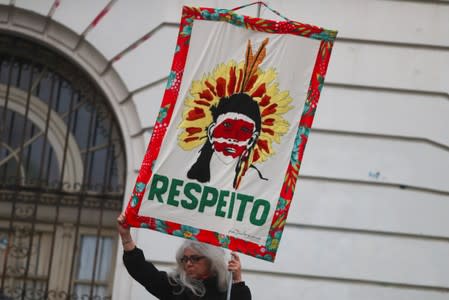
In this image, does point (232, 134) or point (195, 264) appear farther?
point (232, 134)

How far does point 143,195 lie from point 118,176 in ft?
10.8

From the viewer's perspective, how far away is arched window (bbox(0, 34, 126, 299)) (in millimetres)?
8656

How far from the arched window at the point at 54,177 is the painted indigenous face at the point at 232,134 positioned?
3.26m

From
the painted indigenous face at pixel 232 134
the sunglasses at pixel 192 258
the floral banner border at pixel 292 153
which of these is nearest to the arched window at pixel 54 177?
the floral banner border at pixel 292 153

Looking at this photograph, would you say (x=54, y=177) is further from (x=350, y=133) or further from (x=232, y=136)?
(x=232, y=136)

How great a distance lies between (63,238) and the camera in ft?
28.6

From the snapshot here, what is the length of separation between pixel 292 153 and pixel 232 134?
373mm

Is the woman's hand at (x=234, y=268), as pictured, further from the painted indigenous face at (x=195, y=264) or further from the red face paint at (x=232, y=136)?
the red face paint at (x=232, y=136)

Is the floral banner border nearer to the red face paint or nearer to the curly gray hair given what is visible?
the curly gray hair

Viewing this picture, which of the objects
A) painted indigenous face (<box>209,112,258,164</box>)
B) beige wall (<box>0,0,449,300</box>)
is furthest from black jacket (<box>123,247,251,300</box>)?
beige wall (<box>0,0,449,300</box>)

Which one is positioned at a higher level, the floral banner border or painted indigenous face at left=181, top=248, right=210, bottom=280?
the floral banner border

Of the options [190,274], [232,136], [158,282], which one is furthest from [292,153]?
[158,282]

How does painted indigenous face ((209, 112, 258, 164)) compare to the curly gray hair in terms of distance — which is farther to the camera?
painted indigenous face ((209, 112, 258, 164))

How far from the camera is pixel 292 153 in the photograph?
5.64m
